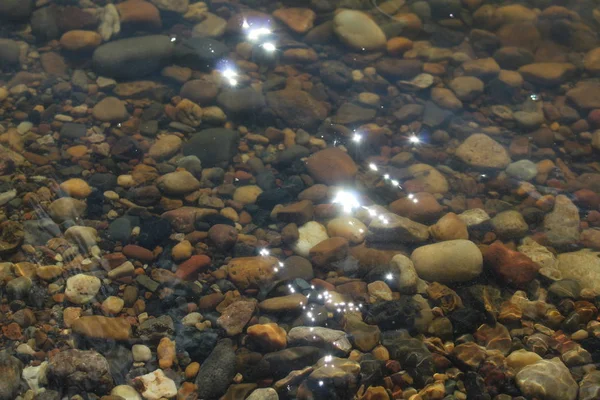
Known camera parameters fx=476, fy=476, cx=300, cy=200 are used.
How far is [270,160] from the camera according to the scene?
393 centimetres

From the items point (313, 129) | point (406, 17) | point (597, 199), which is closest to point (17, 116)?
point (313, 129)

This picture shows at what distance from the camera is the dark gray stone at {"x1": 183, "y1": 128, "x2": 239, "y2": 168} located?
3.83m

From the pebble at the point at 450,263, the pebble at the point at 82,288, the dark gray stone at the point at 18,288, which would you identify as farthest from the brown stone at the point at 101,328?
the pebble at the point at 450,263

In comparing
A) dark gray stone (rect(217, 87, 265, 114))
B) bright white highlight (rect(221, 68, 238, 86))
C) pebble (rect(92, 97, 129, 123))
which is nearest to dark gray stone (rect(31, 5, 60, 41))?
pebble (rect(92, 97, 129, 123))

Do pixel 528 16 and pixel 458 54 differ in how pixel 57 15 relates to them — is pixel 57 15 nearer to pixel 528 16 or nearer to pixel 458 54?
pixel 458 54

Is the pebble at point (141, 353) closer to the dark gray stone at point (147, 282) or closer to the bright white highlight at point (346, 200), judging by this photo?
the dark gray stone at point (147, 282)

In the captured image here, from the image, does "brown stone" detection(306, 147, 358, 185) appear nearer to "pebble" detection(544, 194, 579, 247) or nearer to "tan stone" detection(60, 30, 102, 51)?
Result: "pebble" detection(544, 194, 579, 247)

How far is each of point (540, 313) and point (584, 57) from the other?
333 cm

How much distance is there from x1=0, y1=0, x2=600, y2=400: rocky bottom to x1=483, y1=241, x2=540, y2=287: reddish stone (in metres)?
0.01

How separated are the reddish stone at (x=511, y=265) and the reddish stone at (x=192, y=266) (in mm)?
1899

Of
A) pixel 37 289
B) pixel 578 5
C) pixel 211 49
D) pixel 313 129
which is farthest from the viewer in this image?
pixel 578 5

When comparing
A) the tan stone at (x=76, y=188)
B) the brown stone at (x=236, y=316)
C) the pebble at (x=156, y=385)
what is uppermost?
the tan stone at (x=76, y=188)

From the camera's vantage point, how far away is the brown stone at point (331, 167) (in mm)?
3754

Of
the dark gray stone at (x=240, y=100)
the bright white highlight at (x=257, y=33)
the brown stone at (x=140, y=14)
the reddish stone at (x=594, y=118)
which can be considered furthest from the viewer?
the bright white highlight at (x=257, y=33)
